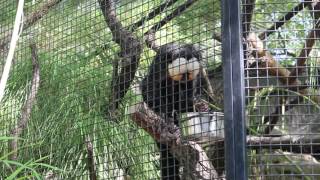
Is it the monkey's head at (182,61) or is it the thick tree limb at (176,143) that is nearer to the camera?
the thick tree limb at (176,143)

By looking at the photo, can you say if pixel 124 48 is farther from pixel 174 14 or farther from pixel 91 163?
pixel 91 163

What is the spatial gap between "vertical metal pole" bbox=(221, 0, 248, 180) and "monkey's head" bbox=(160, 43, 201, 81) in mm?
964

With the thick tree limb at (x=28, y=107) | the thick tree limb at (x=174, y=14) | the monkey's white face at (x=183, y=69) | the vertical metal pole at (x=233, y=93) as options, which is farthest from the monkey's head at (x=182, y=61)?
the vertical metal pole at (x=233, y=93)

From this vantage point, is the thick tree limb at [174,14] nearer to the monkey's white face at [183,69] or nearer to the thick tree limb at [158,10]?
the thick tree limb at [158,10]

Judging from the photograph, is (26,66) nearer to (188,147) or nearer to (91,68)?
(91,68)

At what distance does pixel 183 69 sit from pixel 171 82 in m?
0.10

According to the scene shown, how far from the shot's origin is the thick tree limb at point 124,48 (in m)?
2.43

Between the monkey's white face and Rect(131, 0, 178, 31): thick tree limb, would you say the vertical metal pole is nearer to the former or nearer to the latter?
Rect(131, 0, 178, 31): thick tree limb

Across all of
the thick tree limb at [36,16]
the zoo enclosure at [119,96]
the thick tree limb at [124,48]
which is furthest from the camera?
the thick tree limb at [36,16]

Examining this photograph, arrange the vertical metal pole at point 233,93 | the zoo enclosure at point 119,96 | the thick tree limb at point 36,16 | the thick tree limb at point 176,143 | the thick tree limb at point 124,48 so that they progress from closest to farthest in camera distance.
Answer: the vertical metal pole at point 233,93 → the thick tree limb at point 176,143 → the zoo enclosure at point 119,96 → the thick tree limb at point 124,48 → the thick tree limb at point 36,16

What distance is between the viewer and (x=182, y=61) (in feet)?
8.28

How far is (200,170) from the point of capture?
2.16 m

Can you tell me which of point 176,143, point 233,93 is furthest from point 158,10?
point 233,93

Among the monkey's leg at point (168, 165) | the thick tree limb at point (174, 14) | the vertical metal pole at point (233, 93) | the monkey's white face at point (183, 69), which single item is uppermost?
the thick tree limb at point (174, 14)
